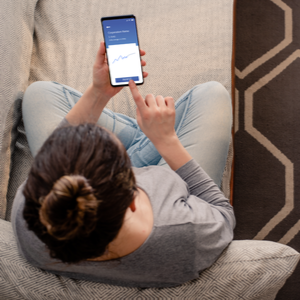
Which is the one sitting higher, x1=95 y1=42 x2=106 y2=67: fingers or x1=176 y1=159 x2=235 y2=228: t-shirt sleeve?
x1=95 y1=42 x2=106 y2=67: fingers

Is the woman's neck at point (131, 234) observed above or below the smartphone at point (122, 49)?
below

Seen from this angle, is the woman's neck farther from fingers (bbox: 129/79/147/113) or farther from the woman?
fingers (bbox: 129/79/147/113)

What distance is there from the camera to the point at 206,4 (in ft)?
3.91

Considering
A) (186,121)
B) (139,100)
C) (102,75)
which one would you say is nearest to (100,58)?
(102,75)

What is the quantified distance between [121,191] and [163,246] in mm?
193

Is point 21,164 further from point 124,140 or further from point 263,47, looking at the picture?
point 263,47

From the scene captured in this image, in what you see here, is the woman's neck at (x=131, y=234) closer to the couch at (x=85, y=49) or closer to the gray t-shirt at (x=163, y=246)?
the gray t-shirt at (x=163, y=246)

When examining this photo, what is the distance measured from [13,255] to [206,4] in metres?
1.19

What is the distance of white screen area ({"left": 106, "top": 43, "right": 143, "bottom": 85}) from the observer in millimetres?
826

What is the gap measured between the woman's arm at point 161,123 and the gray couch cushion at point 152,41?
0.36 meters

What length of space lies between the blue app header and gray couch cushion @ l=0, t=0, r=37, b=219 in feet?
1.36

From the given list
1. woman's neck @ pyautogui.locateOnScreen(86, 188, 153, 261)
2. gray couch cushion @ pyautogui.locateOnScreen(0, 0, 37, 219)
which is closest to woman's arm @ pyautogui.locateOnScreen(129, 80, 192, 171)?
woman's neck @ pyautogui.locateOnScreen(86, 188, 153, 261)

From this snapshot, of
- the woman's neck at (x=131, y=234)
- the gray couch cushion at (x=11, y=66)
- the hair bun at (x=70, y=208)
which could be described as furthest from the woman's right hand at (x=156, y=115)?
the gray couch cushion at (x=11, y=66)

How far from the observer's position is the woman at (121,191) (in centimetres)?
45
